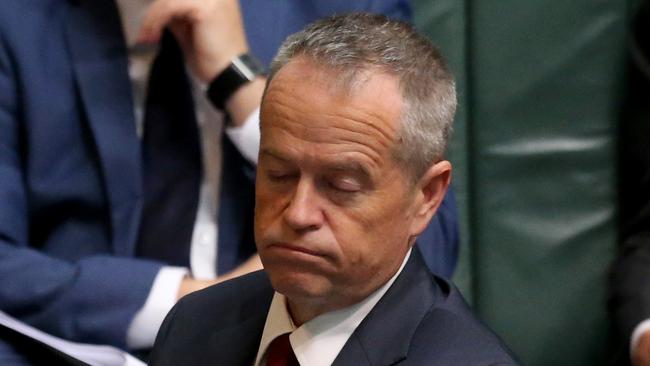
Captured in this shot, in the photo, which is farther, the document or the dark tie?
the dark tie

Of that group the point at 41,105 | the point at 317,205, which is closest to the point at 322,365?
the point at 317,205

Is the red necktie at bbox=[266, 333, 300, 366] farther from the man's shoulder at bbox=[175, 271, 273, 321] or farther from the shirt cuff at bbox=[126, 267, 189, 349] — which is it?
the shirt cuff at bbox=[126, 267, 189, 349]

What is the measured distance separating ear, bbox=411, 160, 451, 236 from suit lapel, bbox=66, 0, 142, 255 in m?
0.64

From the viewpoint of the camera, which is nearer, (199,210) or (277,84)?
(277,84)

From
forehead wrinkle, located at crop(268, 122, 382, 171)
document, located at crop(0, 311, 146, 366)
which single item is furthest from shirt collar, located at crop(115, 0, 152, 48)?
forehead wrinkle, located at crop(268, 122, 382, 171)

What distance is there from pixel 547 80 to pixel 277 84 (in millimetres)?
951

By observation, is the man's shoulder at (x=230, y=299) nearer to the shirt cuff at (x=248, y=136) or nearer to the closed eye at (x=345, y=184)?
the closed eye at (x=345, y=184)

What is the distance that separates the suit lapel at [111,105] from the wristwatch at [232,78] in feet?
0.40

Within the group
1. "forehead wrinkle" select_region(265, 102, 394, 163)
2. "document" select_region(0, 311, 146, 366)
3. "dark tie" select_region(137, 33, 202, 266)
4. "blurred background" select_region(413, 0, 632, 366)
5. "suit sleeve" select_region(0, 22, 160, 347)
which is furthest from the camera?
"blurred background" select_region(413, 0, 632, 366)

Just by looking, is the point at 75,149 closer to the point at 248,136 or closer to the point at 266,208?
the point at 248,136

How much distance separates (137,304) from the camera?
144 cm

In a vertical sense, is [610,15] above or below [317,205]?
below

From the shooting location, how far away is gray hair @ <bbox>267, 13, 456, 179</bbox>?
918 millimetres

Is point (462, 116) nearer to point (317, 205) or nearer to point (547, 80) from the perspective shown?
point (547, 80)
